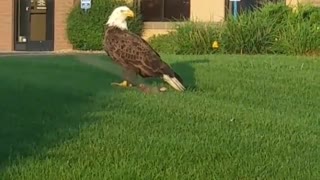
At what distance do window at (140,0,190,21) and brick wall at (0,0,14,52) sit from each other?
13.1 ft

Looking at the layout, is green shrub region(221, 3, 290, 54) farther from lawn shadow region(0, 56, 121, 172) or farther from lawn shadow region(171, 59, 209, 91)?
lawn shadow region(0, 56, 121, 172)

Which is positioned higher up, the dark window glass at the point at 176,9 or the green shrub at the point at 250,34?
the dark window glass at the point at 176,9

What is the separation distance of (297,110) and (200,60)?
5.19 metres

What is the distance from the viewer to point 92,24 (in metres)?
22.6

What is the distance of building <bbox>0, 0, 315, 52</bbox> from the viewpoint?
76.3 feet

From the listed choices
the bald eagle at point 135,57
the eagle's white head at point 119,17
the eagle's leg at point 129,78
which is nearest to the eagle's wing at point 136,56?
the bald eagle at point 135,57

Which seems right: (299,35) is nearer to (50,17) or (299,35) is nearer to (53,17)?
(53,17)

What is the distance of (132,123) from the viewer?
308 inches

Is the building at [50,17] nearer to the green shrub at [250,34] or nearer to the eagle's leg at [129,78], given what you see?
the green shrub at [250,34]

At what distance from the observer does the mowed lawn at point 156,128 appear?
6258 millimetres

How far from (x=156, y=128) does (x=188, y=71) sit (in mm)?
5035

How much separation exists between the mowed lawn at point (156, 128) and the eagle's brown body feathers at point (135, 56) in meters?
0.28

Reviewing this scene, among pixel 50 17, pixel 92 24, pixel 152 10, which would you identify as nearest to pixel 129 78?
pixel 92 24

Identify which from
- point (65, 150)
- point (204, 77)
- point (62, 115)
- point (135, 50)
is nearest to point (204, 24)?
point (204, 77)
